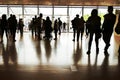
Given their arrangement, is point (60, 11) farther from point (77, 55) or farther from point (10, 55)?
point (10, 55)

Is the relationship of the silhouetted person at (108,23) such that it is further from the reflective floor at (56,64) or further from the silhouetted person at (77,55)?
the silhouetted person at (77,55)

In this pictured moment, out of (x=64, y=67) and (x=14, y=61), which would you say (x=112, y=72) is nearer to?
(x=64, y=67)

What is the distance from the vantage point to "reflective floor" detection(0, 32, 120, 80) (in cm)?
804

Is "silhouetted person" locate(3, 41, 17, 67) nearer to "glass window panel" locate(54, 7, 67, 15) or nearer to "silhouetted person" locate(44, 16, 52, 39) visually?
"silhouetted person" locate(44, 16, 52, 39)

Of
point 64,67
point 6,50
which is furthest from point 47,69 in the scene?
point 6,50

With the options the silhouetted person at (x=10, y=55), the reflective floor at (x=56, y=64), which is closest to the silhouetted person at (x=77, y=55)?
the reflective floor at (x=56, y=64)

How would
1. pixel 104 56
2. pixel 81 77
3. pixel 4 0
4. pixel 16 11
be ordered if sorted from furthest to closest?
pixel 16 11, pixel 4 0, pixel 104 56, pixel 81 77

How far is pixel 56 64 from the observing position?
9484mm

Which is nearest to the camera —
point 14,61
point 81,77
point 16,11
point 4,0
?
point 81,77

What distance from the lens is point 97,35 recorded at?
35.8 feet

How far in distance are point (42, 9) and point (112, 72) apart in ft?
54.2

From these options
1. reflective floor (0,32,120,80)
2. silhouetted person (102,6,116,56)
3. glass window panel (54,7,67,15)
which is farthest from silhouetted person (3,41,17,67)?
glass window panel (54,7,67,15)

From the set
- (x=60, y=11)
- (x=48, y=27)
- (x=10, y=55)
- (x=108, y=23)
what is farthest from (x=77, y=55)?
(x=60, y=11)

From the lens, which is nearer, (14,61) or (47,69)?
(47,69)
